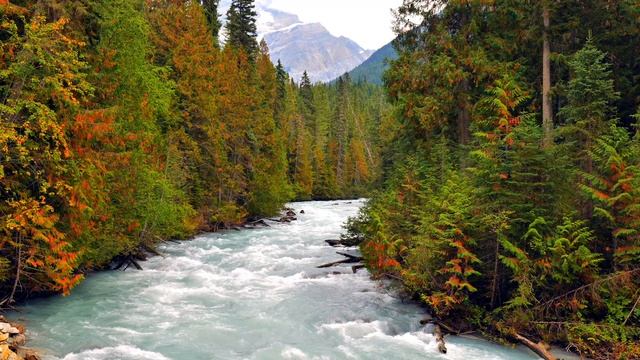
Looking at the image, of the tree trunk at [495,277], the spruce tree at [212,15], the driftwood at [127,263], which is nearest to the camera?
the tree trunk at [495,277]

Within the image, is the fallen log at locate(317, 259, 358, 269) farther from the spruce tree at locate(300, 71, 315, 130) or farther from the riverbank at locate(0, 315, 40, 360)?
the spruce tree at locate(300, 71, 315, 130)

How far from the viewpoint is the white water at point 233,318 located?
11172 millimetres

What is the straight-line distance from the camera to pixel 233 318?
45.8 feet

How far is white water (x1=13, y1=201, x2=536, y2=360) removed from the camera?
36.7ft

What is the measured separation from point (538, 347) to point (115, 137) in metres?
13.5

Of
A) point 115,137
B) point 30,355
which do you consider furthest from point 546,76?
point 30,355

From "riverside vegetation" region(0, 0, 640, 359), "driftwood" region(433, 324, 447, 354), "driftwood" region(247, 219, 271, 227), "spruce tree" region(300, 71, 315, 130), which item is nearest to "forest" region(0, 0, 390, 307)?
"riverside vegetation" region(0, 0, 640, 359)

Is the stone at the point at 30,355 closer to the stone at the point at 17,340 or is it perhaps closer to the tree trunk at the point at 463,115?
the stone at the point at 17,340

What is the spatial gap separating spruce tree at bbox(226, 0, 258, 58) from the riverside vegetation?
46.2 ft

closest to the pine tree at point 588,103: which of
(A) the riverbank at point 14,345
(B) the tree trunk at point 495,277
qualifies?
(B) the tree trunk at point 495,277

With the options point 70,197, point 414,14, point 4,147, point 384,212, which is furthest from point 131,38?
point 414,14

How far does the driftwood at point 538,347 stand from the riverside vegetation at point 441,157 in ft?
0.24

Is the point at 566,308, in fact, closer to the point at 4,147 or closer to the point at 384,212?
the point at 384,212

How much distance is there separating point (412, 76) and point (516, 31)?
16.0ft
